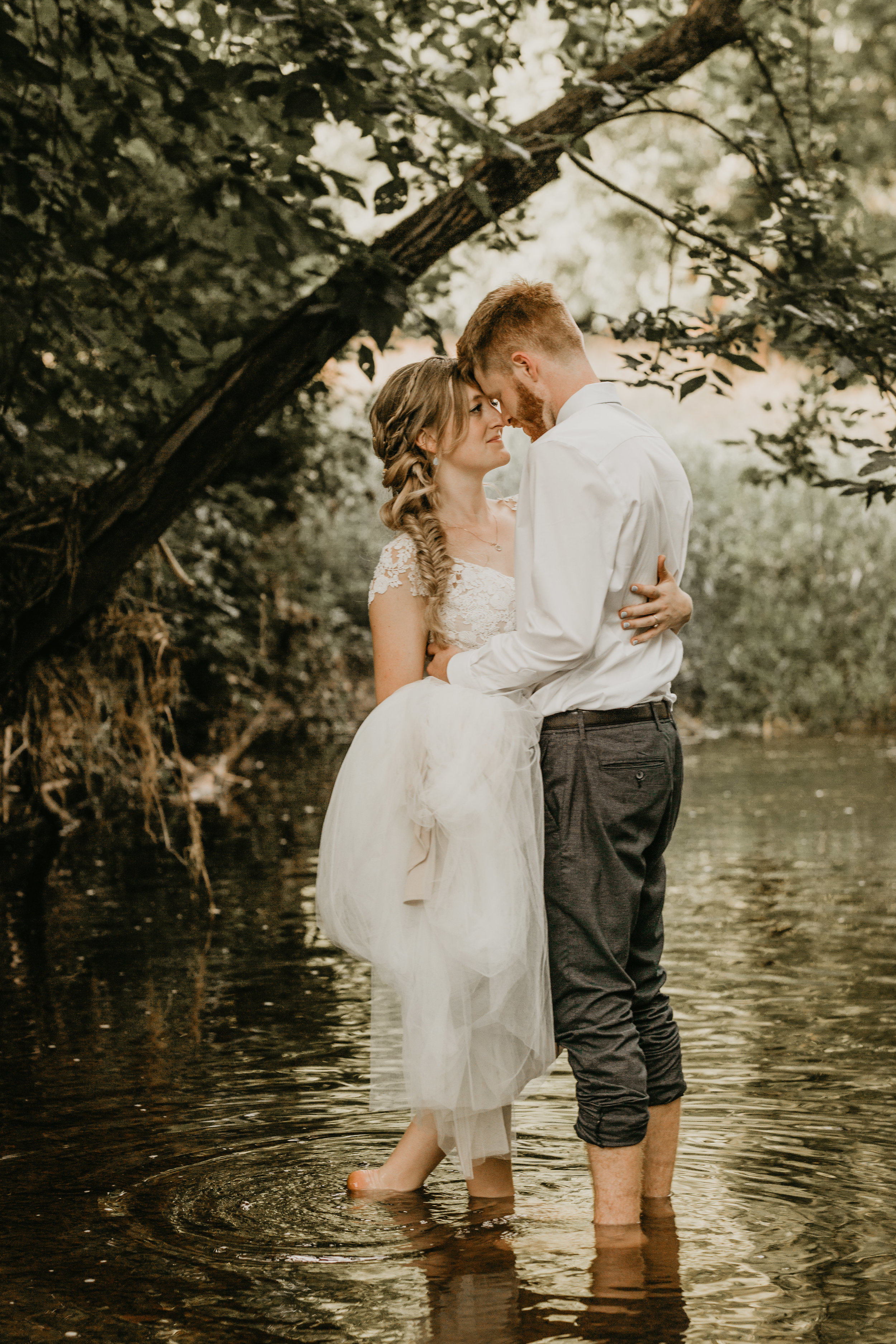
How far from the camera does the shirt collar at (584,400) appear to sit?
3.72 meters

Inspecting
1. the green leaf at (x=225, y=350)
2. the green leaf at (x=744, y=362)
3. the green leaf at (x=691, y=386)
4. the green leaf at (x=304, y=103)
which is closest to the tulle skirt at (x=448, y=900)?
the green leaf at (x=691, y=386)

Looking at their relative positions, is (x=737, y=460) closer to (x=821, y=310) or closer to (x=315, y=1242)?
(x=821, y=310)

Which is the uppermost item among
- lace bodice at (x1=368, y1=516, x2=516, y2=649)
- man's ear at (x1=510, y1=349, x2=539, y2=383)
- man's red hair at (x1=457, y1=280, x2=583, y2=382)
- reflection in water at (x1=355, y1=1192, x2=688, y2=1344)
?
man's red hair at (x1=457, y1=280, x2=583, y2=382)

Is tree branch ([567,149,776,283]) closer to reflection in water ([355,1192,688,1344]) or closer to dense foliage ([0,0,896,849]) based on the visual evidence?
dense foliage ([0,0,896,849])

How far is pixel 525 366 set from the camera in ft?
12.5

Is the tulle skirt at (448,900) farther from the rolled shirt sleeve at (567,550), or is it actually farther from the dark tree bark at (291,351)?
the dark tree bark at (291,351)

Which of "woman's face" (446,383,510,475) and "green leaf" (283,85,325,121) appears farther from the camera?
"green leaf" (283,85,325,121)

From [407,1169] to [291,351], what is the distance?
4057mm

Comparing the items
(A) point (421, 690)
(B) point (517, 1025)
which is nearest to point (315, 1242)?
(B) point (517, 1025)

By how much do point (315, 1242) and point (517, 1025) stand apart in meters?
0.69

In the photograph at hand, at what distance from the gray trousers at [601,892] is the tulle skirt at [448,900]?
0.06 metres

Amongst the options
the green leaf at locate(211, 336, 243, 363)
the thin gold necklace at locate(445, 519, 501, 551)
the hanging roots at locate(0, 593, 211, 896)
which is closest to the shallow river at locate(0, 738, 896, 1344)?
the hanging roots at locate(0, 593, 211, 896)

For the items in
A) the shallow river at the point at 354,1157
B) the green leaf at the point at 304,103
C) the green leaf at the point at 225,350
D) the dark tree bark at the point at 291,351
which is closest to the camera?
the shallow river at the point at 354,1157

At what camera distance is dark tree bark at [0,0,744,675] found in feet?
21.7
